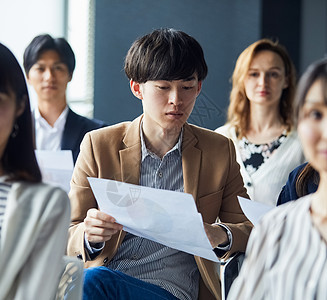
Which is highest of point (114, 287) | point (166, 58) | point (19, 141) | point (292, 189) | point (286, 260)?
point (166, 58)

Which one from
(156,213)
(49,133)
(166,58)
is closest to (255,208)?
(156,213)

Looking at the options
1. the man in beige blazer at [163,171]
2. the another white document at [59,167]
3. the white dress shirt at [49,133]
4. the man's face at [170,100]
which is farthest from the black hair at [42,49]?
the man's face at [170,100]

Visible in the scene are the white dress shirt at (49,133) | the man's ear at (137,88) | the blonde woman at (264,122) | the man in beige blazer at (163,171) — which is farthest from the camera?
the white dress shirt at (49,133)

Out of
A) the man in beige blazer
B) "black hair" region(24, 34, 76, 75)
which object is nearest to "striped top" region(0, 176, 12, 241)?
the man in beige blazer

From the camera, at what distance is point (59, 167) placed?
2562 millimetres

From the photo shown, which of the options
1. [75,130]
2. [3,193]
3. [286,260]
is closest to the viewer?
[286,260]

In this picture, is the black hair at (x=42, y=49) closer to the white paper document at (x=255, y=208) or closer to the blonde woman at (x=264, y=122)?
the blonde woman at (x=264, y=122)

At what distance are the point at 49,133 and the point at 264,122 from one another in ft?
3.73

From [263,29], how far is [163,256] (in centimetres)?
302

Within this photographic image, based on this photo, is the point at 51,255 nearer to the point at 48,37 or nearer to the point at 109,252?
the point at 109,252

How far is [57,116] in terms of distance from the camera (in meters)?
3.42

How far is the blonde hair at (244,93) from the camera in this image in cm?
349

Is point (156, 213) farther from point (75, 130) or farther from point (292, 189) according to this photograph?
point (75, 130)

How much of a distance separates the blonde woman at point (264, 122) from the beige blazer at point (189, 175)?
1.08m
